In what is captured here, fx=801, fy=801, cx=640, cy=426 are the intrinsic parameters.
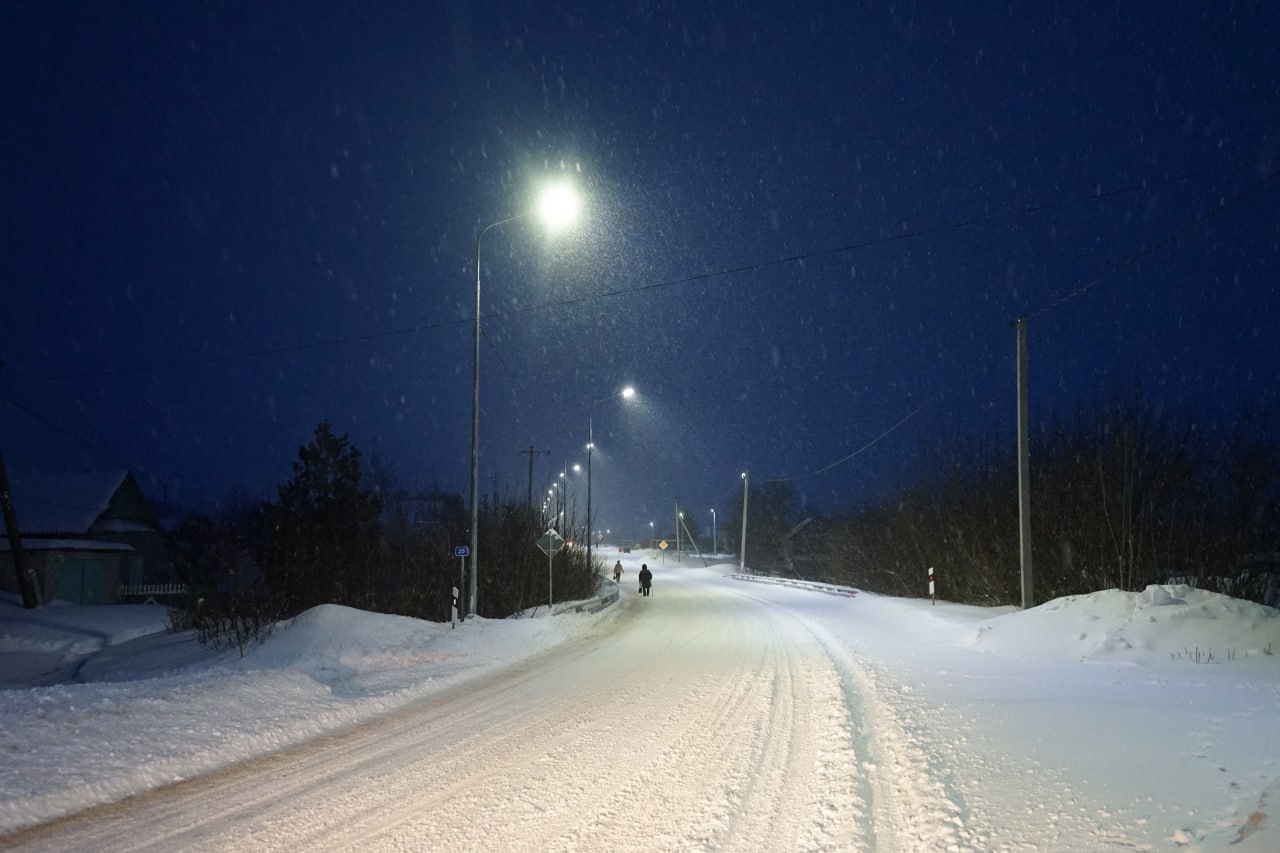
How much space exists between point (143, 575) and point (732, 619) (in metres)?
40.7

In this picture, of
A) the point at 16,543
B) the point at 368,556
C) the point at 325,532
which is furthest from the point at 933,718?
the point at 16,543

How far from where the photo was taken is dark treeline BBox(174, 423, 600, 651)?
91.6ft

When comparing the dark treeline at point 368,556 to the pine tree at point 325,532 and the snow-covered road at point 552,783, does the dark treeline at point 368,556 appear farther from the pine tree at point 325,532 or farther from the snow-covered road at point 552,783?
the snow-covered road at point 552,783

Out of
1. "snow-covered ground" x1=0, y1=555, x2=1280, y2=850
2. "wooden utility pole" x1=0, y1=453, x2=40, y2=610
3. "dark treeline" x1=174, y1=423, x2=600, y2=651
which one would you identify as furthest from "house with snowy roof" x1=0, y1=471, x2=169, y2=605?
"snow-covered ground" x1=0, y1=555, x2=1280, y2=850

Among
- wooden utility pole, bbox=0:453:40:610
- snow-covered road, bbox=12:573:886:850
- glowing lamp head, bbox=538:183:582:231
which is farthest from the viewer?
wooden utility pole, bbox=0:453:40:610

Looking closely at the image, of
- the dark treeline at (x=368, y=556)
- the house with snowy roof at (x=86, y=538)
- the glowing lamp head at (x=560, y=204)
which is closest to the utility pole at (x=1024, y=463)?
the glowing lamp head at (x=560, y=204)

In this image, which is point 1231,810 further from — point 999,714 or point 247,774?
point 247,774

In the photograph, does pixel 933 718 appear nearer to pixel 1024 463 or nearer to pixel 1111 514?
pixel 1024 463

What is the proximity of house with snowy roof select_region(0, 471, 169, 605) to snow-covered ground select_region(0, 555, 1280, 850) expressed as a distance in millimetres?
25019

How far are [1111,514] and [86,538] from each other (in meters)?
47.8

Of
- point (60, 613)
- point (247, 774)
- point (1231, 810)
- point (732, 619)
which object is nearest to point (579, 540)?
point (732, 619)

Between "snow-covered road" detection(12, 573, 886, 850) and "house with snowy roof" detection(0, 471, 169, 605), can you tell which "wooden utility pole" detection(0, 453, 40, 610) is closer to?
"house with snowy roof" detection(0, 471, 169, 605)

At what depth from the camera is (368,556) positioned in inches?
1215

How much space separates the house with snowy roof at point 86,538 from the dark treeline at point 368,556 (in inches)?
301
